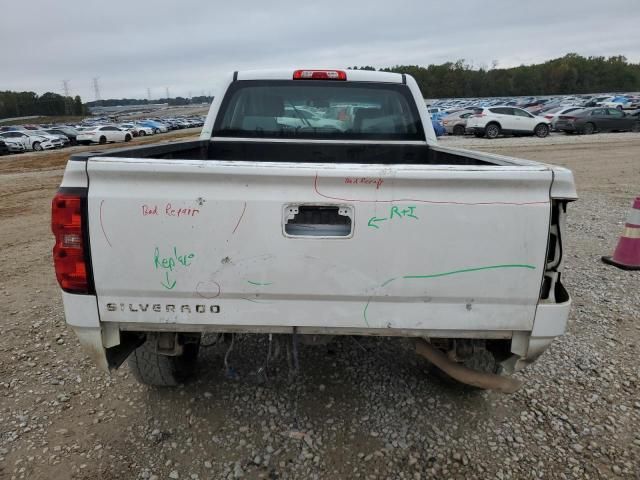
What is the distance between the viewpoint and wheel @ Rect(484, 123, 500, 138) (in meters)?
24.6

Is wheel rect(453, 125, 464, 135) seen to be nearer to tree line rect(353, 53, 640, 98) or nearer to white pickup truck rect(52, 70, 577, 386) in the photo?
white pickup truck rect(52, 70, 577, 386)

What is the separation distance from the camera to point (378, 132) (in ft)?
13.4

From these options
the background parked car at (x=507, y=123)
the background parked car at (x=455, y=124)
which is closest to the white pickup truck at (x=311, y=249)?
the background parked car at (x=507, y=123)

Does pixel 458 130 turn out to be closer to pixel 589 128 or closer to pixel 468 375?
pixel 589 128

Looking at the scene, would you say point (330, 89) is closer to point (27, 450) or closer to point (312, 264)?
point (312, 264)

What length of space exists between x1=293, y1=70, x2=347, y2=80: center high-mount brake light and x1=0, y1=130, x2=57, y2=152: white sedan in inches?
1190

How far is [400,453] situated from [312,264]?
137 cm

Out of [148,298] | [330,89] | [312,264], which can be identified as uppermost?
[330,89]

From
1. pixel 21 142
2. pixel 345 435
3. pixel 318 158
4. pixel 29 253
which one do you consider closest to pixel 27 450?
pixel 345 435

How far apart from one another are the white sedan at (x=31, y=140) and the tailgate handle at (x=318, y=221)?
3201 centimetres

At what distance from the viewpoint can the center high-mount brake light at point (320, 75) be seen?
13.1ft

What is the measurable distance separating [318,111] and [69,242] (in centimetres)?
269

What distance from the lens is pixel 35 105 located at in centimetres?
10912

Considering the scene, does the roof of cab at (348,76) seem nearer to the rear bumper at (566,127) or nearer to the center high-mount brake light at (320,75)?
the center high-mount brake light at (320,75)
